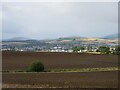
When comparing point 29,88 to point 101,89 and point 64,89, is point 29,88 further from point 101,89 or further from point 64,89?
point 101,89

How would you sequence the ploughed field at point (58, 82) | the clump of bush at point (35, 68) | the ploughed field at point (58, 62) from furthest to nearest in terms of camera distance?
the ploughed field at point (58, 62)
the clump of bush at point (35, 68)
the ploughed field at point (58, 82)

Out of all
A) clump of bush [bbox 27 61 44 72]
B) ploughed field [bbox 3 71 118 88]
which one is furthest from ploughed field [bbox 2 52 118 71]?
ploughed field [bbox 3 71 118 88]

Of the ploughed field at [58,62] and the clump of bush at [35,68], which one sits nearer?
the clump of bush at [35,68]

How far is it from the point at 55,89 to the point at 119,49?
87.8m

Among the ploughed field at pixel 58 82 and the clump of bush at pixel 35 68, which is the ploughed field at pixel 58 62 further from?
the ploughed field at pixel 58 82

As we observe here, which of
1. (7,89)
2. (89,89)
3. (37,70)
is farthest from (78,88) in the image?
(37,70)

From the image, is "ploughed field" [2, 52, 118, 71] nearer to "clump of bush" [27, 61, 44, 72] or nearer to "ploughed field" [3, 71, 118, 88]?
"clump of bush" [27, 61, 44, 72]

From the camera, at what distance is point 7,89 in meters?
30.1

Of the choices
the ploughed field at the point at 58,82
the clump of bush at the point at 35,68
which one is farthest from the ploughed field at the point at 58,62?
the ploughed field at the point at 58,82

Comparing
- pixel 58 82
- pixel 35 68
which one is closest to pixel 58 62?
pixel 35 68

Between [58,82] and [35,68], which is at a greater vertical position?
[58,82]

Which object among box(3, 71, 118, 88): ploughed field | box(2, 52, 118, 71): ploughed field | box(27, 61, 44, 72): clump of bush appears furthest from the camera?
box(2, 52, 118, 71): ploughed field

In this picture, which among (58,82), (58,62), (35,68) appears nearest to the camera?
(58,82)

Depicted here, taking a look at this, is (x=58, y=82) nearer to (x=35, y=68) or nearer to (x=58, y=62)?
(x=35, y=68)
